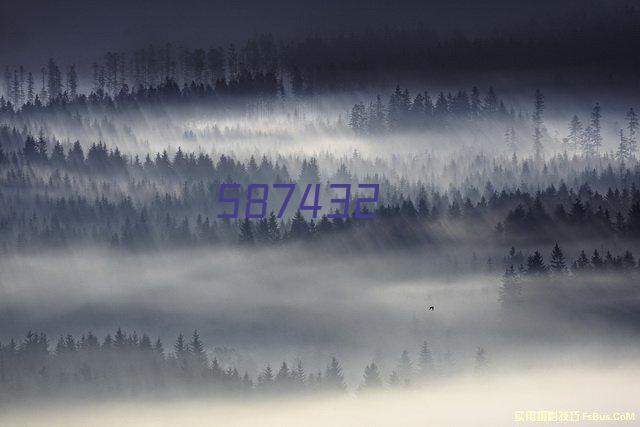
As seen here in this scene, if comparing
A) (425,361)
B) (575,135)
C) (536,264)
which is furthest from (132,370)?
→ (575,135)

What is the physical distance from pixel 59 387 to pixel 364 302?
12.6 meters

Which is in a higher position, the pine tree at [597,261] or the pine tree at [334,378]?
the pine tree at [597,261]

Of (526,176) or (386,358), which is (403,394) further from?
(526,176)

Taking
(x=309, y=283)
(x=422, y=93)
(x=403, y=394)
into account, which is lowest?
(x=403, y=394)

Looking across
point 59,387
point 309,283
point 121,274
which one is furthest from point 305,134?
point 59,387

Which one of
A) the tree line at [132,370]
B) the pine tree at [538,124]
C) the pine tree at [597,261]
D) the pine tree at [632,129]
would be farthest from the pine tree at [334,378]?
the pine tree at [632,129]

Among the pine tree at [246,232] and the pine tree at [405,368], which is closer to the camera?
the pine tree at [405,368]

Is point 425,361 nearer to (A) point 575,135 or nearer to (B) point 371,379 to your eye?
(B) point 371,379

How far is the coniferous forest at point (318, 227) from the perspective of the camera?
2042 inches

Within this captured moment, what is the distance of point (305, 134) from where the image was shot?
55562 mm

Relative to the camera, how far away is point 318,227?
A: 181 ft

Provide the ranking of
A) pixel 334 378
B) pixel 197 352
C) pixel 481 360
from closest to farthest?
pixel 481 360 → pixel 334 378 → pixel 197 352

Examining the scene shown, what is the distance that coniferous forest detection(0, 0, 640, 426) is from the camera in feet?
170

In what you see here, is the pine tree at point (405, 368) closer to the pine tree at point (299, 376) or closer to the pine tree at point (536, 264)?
the pine tree at point (299, 376)
